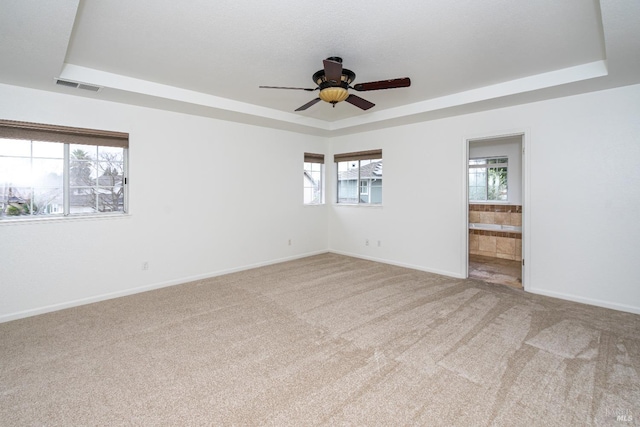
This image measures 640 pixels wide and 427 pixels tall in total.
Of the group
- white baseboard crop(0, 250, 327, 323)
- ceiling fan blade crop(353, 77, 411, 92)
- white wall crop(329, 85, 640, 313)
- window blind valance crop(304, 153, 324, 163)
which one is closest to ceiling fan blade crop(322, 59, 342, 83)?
ceiling fan blade crop(353, 77, 411, 92)

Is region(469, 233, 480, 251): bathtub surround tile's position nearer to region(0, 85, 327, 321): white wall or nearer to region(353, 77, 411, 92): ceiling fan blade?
region(0, 85, 327, 321): white wall

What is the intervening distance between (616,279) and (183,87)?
5563mm

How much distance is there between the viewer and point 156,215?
409 cm

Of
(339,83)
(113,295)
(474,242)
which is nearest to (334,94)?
(339,83)

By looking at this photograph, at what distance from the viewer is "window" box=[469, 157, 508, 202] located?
6641 mm

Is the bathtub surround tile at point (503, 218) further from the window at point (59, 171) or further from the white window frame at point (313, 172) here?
the window at point (59, 171)

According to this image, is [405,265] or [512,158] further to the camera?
[512,158]

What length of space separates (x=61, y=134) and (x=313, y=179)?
4.07 metres

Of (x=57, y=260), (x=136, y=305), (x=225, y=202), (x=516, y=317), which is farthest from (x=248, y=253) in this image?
(x=516, y=317)

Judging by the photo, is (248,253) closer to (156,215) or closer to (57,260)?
(156,215)

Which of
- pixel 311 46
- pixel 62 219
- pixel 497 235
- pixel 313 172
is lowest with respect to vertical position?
pixel 497 235

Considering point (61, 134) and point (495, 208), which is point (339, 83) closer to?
point (61, 134)

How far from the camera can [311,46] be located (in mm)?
2693

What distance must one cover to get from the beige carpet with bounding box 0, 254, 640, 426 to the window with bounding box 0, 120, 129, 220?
48.3 inches
